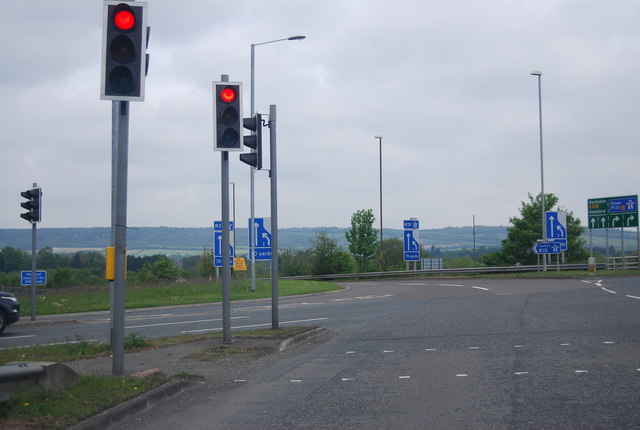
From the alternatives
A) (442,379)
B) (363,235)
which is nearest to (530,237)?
(363,235)

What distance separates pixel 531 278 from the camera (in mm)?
39844

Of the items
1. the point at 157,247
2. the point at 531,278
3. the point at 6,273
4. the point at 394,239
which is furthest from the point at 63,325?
the point at 394,239

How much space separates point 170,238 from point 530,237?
61.2 m

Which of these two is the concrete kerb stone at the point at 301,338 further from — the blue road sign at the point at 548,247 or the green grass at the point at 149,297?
the blue road sign at the point at 548,247

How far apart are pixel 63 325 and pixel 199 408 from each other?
15.2m

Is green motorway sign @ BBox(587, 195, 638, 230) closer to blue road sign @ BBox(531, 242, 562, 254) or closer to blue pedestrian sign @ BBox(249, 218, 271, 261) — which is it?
blue road sign @ BBox(531, 242, 562, 254)

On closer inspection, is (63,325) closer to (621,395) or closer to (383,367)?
(383,367)

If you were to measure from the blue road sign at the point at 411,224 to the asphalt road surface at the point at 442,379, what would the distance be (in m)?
27.4

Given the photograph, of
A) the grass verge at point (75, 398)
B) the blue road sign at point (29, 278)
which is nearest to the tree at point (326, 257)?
the blue road sign at point (29, 278)

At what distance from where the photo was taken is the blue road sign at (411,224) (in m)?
45.5

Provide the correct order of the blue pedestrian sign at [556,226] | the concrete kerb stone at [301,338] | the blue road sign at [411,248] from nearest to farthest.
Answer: the concrete kerb stone at [301,338], the blue pedestrian sign at [556,226], the blue road sign at [411,248]

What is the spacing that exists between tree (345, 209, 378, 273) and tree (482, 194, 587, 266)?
21916 millimetres

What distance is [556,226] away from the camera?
4038cm

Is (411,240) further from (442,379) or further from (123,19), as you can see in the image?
(123,19)
